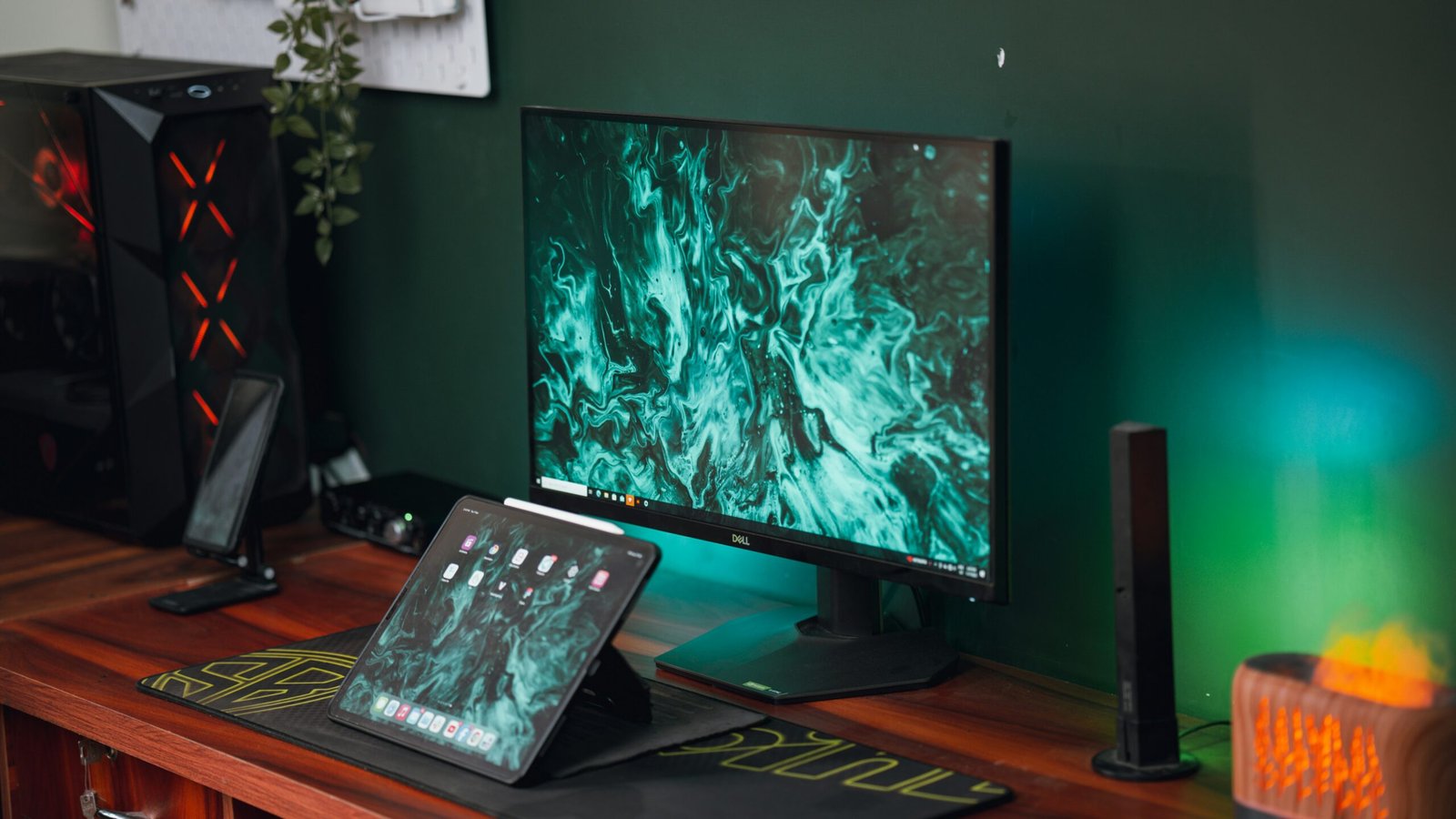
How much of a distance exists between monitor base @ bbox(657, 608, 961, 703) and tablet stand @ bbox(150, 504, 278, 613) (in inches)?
20.5

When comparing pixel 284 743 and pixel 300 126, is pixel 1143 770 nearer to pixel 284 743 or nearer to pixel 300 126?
pixel 284 743

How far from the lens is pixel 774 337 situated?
142 centimetres

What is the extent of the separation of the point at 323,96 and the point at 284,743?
36.2 inches

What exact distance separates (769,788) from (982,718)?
0.25 m

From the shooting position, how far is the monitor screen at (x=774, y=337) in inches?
50.7

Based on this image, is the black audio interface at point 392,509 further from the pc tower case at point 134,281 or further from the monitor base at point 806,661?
the monitor base at point 806,661

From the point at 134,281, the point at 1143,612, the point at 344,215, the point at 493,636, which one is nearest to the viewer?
the point at 1143,612

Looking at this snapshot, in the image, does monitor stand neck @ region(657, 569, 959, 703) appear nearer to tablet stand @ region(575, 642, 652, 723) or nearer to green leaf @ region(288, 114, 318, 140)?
tablet stand @ region(575, 642, 652, 723)

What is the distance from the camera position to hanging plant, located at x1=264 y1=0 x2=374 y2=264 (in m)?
1.94

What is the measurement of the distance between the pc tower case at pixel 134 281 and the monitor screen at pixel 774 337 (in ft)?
1.77

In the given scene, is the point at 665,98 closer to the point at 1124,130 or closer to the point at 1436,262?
the point at 1124,130

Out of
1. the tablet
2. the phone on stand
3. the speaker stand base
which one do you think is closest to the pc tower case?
the phone on stand

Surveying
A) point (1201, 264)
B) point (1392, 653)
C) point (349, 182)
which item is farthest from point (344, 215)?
point (1392, 653)

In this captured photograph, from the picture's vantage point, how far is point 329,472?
222cm
